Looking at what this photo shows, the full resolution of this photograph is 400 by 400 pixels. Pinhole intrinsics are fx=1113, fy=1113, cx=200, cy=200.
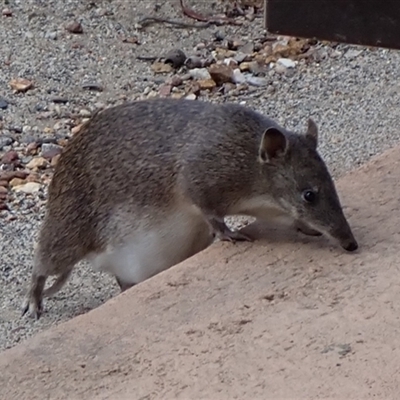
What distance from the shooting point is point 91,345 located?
3.69m

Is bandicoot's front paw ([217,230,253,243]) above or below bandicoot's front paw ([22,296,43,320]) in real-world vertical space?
above

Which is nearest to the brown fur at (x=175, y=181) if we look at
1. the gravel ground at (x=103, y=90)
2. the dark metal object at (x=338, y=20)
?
the gravel ground at (x=103, y=90)

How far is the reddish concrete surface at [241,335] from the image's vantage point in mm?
3400

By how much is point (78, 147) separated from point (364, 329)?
1997 millimetres

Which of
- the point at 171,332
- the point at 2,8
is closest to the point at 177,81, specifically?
the point at 2,8

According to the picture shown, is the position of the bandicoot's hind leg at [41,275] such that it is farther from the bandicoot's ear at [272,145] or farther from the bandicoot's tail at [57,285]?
the bandicoot's ear at [272,145]

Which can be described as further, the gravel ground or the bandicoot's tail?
the gravel ground

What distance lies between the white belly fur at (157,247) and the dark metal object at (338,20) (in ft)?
5.16

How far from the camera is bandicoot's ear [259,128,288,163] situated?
4637 millimetres

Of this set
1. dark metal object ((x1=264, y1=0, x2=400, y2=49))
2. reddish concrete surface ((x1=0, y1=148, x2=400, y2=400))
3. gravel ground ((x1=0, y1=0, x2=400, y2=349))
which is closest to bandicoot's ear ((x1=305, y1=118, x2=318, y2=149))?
reddish concrete surface ((x1=0, y1=148, x2=400, y2=400))

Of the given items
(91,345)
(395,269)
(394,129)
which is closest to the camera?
(91,345)

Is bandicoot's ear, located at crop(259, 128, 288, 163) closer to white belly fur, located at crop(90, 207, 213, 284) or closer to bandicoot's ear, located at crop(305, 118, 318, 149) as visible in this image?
bandicoot's ear, located at crop(305, 118, 318, 149)

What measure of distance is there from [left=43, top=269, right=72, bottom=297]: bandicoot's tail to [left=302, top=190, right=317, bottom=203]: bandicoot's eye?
1409mm

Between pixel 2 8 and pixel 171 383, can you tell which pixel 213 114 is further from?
pixel 2 8
